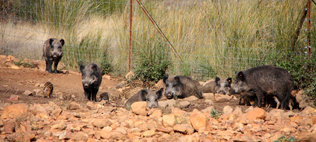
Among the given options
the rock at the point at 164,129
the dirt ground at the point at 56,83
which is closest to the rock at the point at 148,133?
the rock at the point at 164,129

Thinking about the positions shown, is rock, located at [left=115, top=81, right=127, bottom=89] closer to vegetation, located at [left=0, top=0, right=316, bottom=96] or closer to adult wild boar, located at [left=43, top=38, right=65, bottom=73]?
vegetation, located at [left=0, top=0, right=316, bottom=96]

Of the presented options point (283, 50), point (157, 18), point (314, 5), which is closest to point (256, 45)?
point (283, 50)

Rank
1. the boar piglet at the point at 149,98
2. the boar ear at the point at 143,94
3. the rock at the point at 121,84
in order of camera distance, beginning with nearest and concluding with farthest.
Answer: the boar piglet at the point at 149,98 < the boar ear at the point at 143,94 < the rock at the point at 121,84

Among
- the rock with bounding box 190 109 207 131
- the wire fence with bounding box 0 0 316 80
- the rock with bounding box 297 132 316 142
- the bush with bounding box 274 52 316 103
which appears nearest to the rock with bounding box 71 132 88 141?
the rock with bounding box 190 109 207 131

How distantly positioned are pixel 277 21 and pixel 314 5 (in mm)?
941

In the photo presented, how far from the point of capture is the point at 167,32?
453 inches

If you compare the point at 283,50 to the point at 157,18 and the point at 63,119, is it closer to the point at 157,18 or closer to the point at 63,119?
the point at 157,18

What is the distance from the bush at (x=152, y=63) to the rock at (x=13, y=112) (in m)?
5.42

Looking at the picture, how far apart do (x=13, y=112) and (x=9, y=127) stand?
426mm

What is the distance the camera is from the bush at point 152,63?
35.3ft

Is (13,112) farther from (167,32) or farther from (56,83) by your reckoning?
(167,32)

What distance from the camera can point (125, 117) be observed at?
5.68 metres

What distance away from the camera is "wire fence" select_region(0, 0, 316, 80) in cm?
1005

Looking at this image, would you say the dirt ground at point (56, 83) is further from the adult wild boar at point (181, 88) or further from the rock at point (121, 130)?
the rock at point (121, 130)
